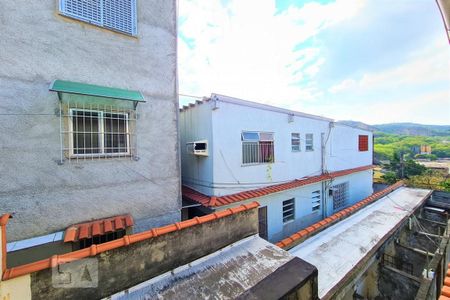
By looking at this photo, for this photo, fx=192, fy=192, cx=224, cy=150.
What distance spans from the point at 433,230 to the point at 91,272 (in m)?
15.9

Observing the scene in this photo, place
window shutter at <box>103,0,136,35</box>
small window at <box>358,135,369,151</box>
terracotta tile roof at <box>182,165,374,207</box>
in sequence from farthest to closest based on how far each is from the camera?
Answer: small window at <box>358,135,369,151</box> → terracotta tile roof at <box>182,165,374,207</box> → window shutter at <box>103,0,136,35</box>

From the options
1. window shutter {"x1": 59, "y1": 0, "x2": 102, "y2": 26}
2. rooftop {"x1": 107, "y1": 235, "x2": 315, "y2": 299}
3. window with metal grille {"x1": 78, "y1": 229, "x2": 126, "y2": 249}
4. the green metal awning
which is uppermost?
window shutter {"x1": 59, "y1": 0, "x2": 102, "y2": 26}

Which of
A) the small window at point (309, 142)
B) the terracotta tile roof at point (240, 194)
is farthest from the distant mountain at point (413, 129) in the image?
the terracotta tile roof at point (240, 194)

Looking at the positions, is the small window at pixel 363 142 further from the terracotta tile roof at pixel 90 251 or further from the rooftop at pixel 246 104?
the terracotta tile roof at pixel 90 251

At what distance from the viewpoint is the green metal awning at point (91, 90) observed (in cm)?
396

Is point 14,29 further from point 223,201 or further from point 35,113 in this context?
point 223,201

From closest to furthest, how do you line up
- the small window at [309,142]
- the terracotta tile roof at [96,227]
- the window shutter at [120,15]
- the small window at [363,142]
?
1. the terracotta tile roof at [96,227]
2. the window shutter at [120,15]
3. the small window at [309,142]
4. the small window at [363,142]

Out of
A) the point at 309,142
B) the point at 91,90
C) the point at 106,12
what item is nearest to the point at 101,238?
the point at 91,90

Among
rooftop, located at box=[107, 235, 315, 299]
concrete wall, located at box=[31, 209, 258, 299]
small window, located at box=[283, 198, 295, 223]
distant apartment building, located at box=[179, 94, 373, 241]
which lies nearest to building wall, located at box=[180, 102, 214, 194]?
distant apartment building, located at box=[179, 94, 373, 241]

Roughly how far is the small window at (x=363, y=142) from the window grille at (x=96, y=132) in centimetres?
1728

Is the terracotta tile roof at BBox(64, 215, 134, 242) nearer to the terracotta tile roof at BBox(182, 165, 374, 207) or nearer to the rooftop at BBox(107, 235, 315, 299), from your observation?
the rooftop at BBox(107, 235, 315, 299)

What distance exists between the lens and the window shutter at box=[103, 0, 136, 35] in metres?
4.85

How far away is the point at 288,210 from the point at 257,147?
378 centimetres

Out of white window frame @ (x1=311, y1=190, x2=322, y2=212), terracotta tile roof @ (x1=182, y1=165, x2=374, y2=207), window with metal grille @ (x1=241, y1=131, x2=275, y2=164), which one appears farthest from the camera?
white window frame @ (x1=311, y1=190, x2=322, y2=212)
